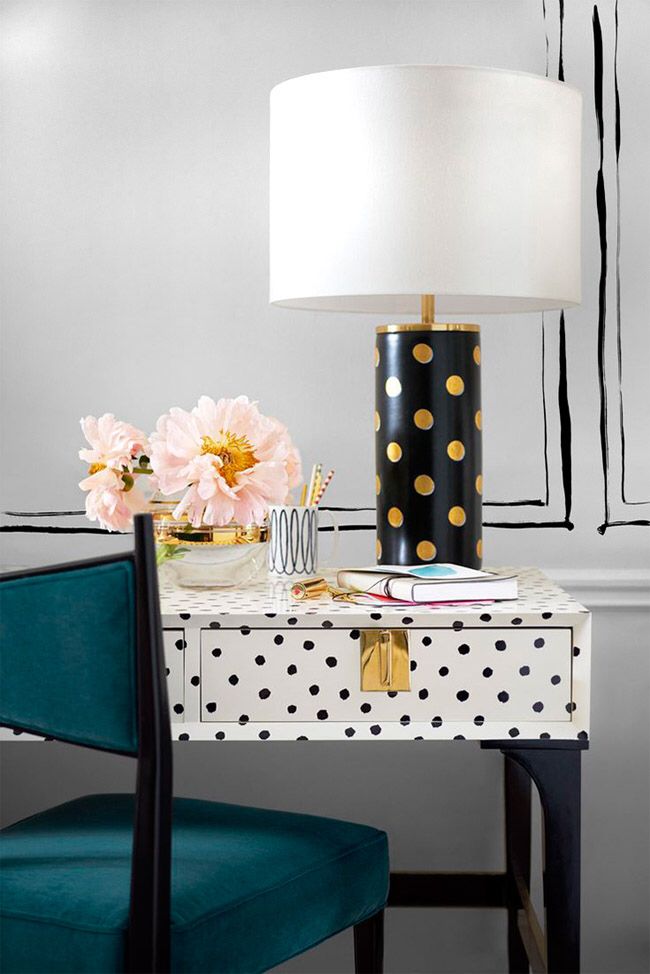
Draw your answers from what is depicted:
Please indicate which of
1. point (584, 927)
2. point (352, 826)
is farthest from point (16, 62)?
point (584, 927)

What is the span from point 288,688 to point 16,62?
118 centimetres

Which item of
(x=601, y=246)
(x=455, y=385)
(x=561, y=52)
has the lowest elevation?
(x=455, y=385)

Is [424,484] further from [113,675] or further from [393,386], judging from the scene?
[113,675]

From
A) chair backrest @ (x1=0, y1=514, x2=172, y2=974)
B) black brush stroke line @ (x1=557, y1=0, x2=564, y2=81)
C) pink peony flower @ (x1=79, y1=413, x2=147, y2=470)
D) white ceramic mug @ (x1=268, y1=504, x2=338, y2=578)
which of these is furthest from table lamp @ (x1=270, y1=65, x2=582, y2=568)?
chair backrest @ (x1=0, y1=514, x2=172, y2=974)

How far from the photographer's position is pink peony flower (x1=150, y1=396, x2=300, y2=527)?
151cm

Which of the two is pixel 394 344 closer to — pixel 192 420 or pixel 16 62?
pixel 192 420

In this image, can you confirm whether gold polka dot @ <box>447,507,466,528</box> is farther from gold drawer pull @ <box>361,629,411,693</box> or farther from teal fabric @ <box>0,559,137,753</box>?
teal fabric @ <box>0,559,137,753</box>

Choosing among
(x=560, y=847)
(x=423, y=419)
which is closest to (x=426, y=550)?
(x=423, y=419)

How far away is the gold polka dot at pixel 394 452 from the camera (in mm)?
1573

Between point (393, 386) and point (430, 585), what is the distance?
0.98 feet

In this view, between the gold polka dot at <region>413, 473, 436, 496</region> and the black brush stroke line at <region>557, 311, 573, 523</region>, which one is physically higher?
the black brush stroke line at <region>557, 311, 573, 523</region>

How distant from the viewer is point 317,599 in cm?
150

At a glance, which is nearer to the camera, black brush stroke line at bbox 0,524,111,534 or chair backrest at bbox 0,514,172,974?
chair backrest at bbox 0,514,172,974

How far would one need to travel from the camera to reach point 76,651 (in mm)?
1087
